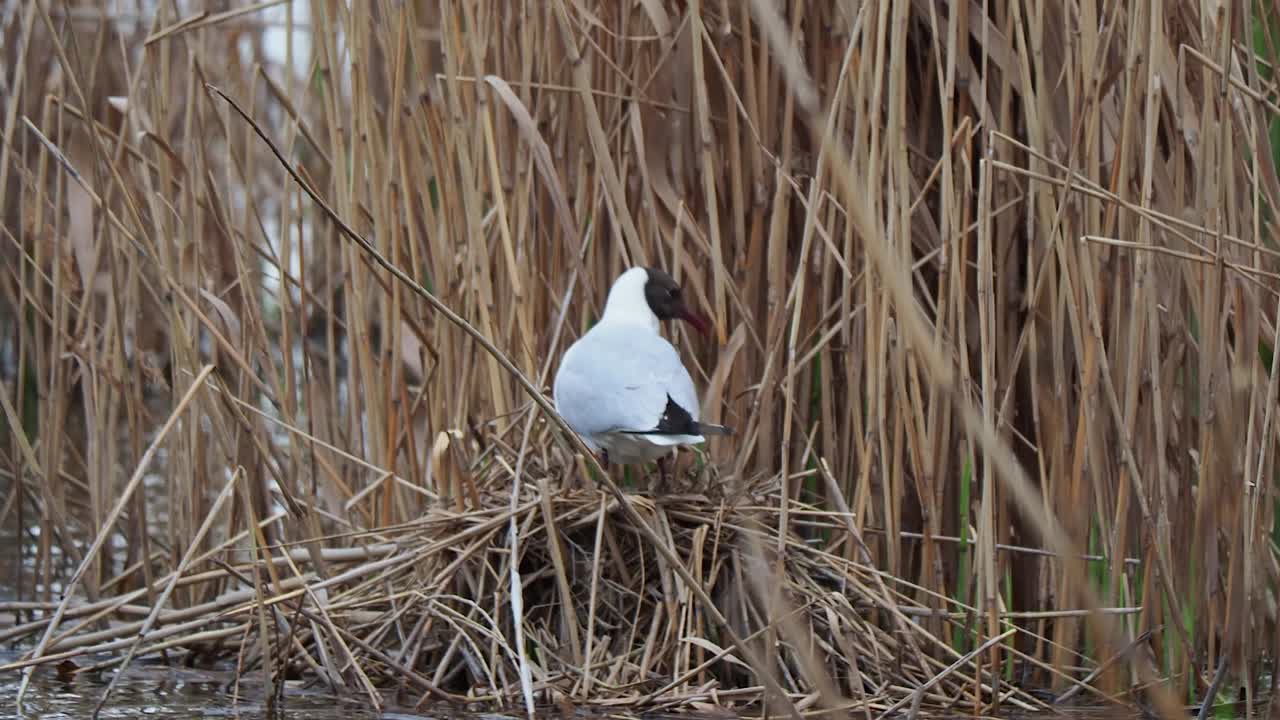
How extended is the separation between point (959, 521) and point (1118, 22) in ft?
2.89

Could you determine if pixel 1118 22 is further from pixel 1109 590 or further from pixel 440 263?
pixel 440 263

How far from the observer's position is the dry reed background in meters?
2.32

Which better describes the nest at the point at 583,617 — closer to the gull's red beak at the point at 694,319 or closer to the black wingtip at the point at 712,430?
the black wingtip at the point at 712,430

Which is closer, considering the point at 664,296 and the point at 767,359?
the point at 767,359

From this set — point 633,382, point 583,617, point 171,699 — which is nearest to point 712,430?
point 633,382

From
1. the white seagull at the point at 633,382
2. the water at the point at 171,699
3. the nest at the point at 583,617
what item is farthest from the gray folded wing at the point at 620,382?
the water at the point at 171,699

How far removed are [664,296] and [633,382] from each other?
0.27m

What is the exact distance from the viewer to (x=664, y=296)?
2779 millimetres

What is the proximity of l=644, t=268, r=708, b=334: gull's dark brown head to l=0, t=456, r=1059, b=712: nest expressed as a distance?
0.34 m

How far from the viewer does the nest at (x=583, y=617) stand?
2.41 metres

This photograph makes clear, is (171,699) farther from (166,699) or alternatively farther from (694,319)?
(694,319)

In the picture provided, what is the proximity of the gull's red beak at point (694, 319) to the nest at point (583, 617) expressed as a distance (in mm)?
352

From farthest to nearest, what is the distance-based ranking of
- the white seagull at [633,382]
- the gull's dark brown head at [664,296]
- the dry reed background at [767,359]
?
the gull's dark brown head at [664,296] < the white seagull at [633,382] < the dry reed background at [767,359]

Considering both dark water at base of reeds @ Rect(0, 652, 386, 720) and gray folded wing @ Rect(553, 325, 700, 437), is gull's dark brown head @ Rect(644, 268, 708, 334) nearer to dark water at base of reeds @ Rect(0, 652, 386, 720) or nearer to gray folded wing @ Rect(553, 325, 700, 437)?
gray folded wing @ Rect(553, 325, 700, 437)
